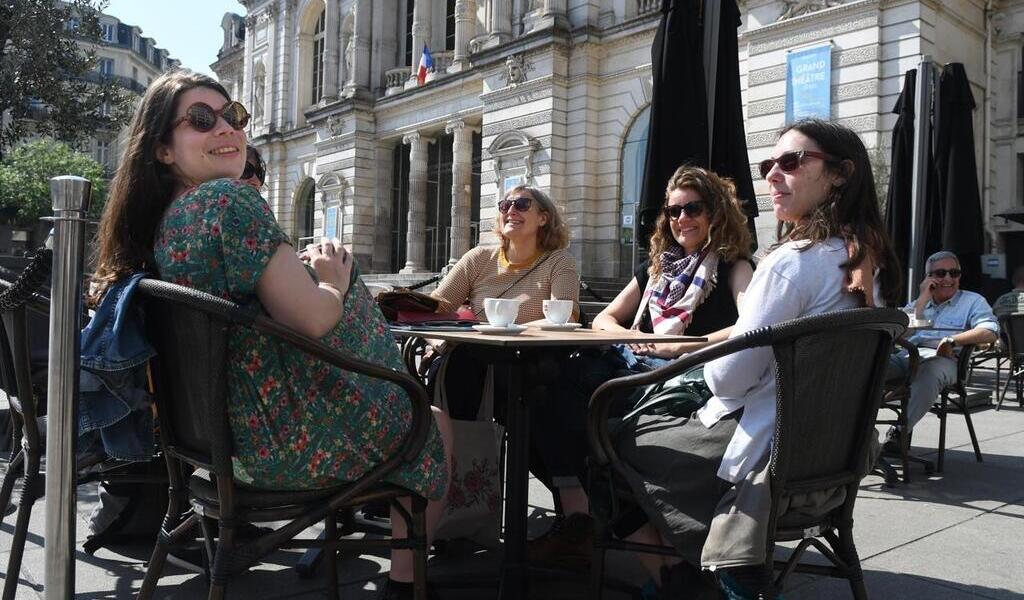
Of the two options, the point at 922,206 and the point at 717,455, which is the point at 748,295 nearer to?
the point at 717,455

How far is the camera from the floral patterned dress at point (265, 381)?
181 centimetres

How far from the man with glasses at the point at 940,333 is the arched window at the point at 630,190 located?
40.8 feet

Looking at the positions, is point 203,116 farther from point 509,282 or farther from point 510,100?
point 510,100

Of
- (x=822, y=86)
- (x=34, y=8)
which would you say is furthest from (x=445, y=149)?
(x=34, y=8)

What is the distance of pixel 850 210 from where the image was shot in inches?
88.9

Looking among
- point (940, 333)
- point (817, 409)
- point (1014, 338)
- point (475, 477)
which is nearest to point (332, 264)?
point (817, 409)

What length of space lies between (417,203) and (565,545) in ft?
75.6

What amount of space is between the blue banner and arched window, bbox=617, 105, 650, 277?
163 inches

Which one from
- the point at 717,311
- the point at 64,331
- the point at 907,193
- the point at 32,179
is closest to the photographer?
the point at 64,331

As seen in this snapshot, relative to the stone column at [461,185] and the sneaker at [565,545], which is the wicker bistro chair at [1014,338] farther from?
the stone column at [461,185]

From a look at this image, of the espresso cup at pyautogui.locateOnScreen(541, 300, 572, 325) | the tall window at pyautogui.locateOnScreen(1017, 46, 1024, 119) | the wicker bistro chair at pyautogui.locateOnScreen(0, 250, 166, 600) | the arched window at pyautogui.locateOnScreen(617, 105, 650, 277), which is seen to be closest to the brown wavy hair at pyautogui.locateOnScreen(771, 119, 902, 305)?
the espresso cup at pyautogui.locateOnScreen(541, 300, 572, 325)

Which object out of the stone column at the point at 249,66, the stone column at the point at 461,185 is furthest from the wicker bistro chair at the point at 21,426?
the stone column at the point at 249,66

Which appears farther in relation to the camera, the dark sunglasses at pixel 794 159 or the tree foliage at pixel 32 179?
the tree foliage at pixel 32 179

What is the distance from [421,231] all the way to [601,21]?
365 inches
